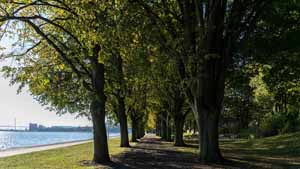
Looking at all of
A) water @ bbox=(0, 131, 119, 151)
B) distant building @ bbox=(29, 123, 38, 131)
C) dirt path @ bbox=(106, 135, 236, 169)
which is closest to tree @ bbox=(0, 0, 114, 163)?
dirt path @ bbox=(106, 135, 236, 169)

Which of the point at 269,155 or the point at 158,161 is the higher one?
the point at 158,161

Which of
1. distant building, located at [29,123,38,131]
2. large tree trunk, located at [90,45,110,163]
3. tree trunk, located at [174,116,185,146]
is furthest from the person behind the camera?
distant building, located at [29,123,38,131]

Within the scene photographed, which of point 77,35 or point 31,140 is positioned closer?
point 77,35

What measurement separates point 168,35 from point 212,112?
3.68m

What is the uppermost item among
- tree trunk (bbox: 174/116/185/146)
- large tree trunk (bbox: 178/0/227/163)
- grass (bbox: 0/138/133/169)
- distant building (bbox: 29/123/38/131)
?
large tree trunk (bbox: 178/0/227/163)

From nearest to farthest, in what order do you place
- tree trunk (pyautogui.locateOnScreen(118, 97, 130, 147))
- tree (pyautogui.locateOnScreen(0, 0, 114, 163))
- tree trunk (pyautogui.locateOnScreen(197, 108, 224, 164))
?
1. tree (pyautogui.locateOnScreen(0, 0, 114, 163))
2. tree trunk (pyautogui.locateOnScreen(197, 108, 224, 164))
3. tree trunk (pyautogui.locateOnScreen(118, 97, 130, 147))

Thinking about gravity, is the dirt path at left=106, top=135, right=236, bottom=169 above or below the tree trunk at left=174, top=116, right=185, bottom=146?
below

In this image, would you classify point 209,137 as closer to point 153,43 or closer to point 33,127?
point 153,43

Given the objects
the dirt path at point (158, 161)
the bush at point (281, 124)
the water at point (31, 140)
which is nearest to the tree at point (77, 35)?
the dirt path at point (158, 161)

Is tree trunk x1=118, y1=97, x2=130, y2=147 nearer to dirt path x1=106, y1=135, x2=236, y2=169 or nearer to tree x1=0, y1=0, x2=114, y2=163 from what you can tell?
dirt path x1=106, y1=135, x2=236, y2=169

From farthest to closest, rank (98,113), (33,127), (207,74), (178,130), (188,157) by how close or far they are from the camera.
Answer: (33,127) < (178,130) < (188,157) < (98,113) < (207,74)

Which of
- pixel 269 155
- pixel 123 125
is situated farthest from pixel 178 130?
pixel 269 155

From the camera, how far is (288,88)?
3459 centimetres

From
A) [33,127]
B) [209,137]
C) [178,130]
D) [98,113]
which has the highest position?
[98,113]
